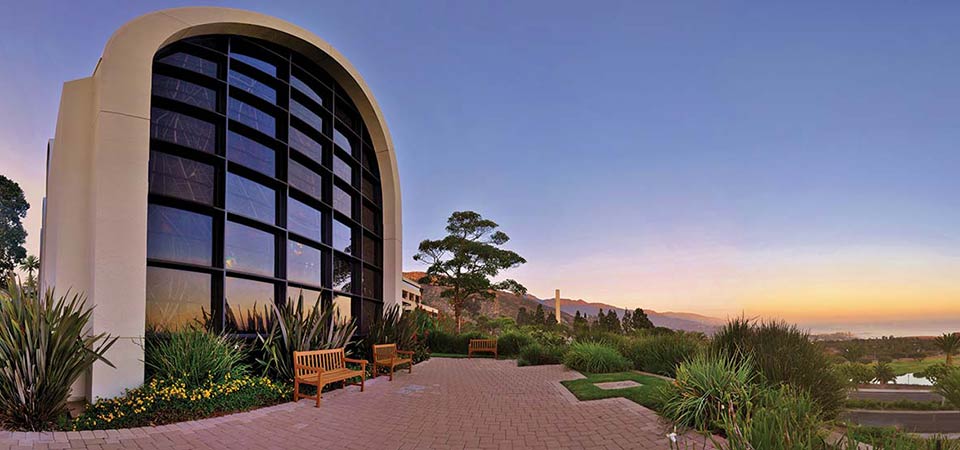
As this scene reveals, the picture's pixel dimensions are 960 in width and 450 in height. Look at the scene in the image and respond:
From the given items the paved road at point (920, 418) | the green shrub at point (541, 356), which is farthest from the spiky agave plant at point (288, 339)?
the paved road at point (920, 418)

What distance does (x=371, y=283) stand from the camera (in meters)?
14.3

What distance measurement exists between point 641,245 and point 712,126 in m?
5.78

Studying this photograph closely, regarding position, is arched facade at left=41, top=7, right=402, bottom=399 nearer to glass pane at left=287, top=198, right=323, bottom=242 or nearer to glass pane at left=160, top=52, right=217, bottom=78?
glass pane at left=160, top=52, right=217, bottom=78

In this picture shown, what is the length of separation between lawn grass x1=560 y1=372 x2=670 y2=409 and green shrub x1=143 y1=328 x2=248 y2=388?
5.46m

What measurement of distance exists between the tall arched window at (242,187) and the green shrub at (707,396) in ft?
24.1

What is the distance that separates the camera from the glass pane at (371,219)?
1421 cm

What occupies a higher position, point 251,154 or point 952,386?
point 251,154

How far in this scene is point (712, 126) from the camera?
11055mm

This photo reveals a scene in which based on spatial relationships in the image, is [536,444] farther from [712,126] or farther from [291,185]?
[712,126]

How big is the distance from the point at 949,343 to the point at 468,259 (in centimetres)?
2117

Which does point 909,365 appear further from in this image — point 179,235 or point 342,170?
point 179,235

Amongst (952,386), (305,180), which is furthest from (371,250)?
(952,386)

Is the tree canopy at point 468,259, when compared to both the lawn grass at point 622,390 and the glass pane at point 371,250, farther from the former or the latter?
the lawn grass at point 622,390

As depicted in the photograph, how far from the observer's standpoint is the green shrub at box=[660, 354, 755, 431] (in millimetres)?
5234
